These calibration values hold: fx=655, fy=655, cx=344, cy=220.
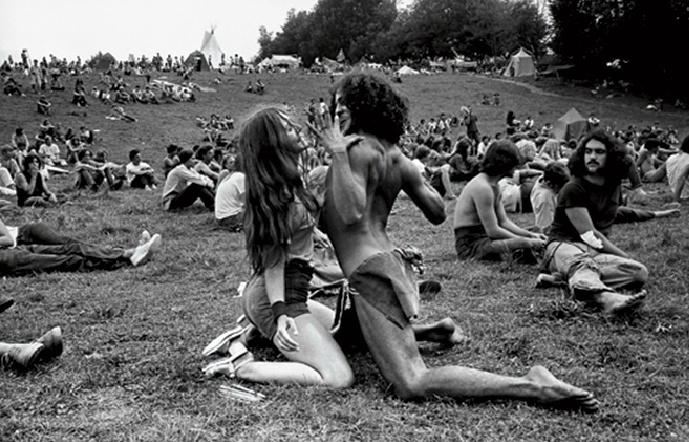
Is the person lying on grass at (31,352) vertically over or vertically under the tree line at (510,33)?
under

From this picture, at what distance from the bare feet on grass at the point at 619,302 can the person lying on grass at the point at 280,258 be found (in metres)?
2.22

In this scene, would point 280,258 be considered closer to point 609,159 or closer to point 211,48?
point 609,159

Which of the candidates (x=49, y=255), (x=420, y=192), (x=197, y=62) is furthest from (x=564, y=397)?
(x=197, y=62)

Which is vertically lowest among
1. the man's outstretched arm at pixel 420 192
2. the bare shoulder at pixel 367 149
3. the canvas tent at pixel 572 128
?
the canvas tent at pixel 572 128

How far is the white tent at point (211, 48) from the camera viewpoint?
70938mm

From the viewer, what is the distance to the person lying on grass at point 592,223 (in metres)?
5.52

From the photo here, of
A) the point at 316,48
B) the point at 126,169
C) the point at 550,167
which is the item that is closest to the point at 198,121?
the point at 126,169

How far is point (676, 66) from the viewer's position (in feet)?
151

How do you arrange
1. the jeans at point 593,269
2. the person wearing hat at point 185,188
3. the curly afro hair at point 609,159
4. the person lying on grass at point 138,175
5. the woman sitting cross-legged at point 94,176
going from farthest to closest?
the person lying on grass at point 138,175
the woman sitting cross-legged at point 94,176
the person wearing hat at point 185,188
the curly afro hair at point 609,159
the jeans at point 593,269

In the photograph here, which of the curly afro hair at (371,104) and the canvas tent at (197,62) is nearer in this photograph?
the curly afro hair at (371,104)

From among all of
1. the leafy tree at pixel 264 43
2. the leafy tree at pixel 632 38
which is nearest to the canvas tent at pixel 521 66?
the leafy tree at pixel 632 38

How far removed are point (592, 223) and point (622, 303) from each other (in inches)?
49.7

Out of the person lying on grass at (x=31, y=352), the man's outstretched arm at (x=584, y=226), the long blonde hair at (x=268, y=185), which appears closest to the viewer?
the long blonde hair at (x=268, y=185)

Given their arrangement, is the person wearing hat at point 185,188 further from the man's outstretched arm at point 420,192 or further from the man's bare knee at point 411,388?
the man's bare knee at point 411,388
